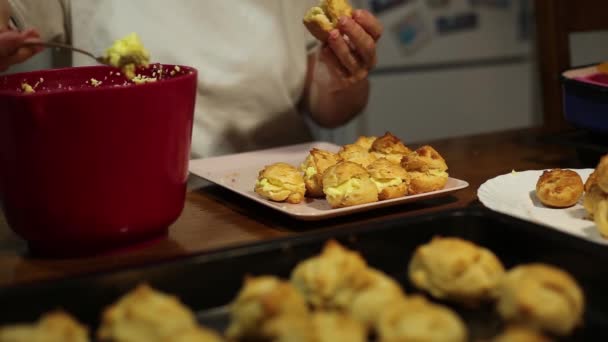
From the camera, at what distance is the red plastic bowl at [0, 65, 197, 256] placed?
2.43 ft

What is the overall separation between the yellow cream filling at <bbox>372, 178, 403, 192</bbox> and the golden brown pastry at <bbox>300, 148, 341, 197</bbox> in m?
0.08

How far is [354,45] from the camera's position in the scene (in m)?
1.23

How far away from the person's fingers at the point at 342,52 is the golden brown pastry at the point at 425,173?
298mm

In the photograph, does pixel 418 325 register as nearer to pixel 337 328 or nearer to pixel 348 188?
pixel 337 328

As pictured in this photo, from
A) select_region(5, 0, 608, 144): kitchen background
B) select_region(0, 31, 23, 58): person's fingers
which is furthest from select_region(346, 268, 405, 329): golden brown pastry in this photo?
select_region(5, 0, 608, 144): kitchen background

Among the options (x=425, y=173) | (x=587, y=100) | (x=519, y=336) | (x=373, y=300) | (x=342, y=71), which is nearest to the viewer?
(x=519, y=336)

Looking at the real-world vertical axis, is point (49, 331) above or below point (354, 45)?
below

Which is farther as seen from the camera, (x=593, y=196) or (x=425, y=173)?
(x=425, y=173)

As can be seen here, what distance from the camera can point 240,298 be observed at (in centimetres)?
58

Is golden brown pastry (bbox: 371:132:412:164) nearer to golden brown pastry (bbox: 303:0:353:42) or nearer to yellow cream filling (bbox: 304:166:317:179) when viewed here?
yellow cream filling (bbox: 304:166:317:179)

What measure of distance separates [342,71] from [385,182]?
400 millimetres

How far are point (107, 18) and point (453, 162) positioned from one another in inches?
28.6

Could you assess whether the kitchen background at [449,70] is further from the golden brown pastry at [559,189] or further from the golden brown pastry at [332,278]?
the golden brown pastry at [332,278]

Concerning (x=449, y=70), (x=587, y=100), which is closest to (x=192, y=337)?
(x=587, y=100)
